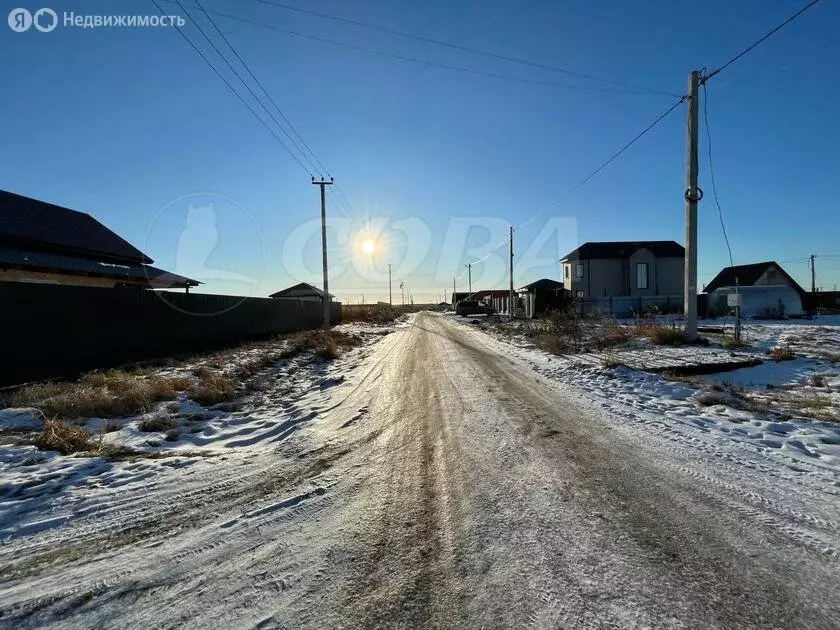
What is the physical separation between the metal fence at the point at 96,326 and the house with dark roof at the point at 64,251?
2.68 meters

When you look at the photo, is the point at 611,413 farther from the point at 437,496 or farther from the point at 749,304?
the point at 749,304

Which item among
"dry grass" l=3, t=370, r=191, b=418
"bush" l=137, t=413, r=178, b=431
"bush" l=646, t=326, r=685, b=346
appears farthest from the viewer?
"bush" l=646, t=326, r=685, b=346

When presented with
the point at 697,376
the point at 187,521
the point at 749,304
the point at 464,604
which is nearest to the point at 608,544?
the point at 464,604

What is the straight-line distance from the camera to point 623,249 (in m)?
41.8

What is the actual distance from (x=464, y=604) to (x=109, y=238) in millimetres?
28385

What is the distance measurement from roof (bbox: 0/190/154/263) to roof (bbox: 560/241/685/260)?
1443 inches

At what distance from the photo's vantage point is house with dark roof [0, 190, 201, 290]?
15086 millimetres

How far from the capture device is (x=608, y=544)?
2766 mm

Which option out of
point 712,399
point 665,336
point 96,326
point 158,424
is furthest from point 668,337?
point 96,326

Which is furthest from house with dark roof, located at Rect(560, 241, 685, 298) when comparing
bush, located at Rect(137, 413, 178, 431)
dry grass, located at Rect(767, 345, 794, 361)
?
bush, located at Rect(137, 413, 178, 431)

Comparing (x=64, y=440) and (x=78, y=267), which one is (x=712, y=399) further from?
(x=78, y=267)

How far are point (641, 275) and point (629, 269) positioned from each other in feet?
4.14

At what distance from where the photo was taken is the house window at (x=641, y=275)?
133 ft

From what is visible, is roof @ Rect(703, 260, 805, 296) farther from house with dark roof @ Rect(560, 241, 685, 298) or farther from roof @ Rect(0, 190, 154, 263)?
roof @ Rect(0, 190, 154, 263)
